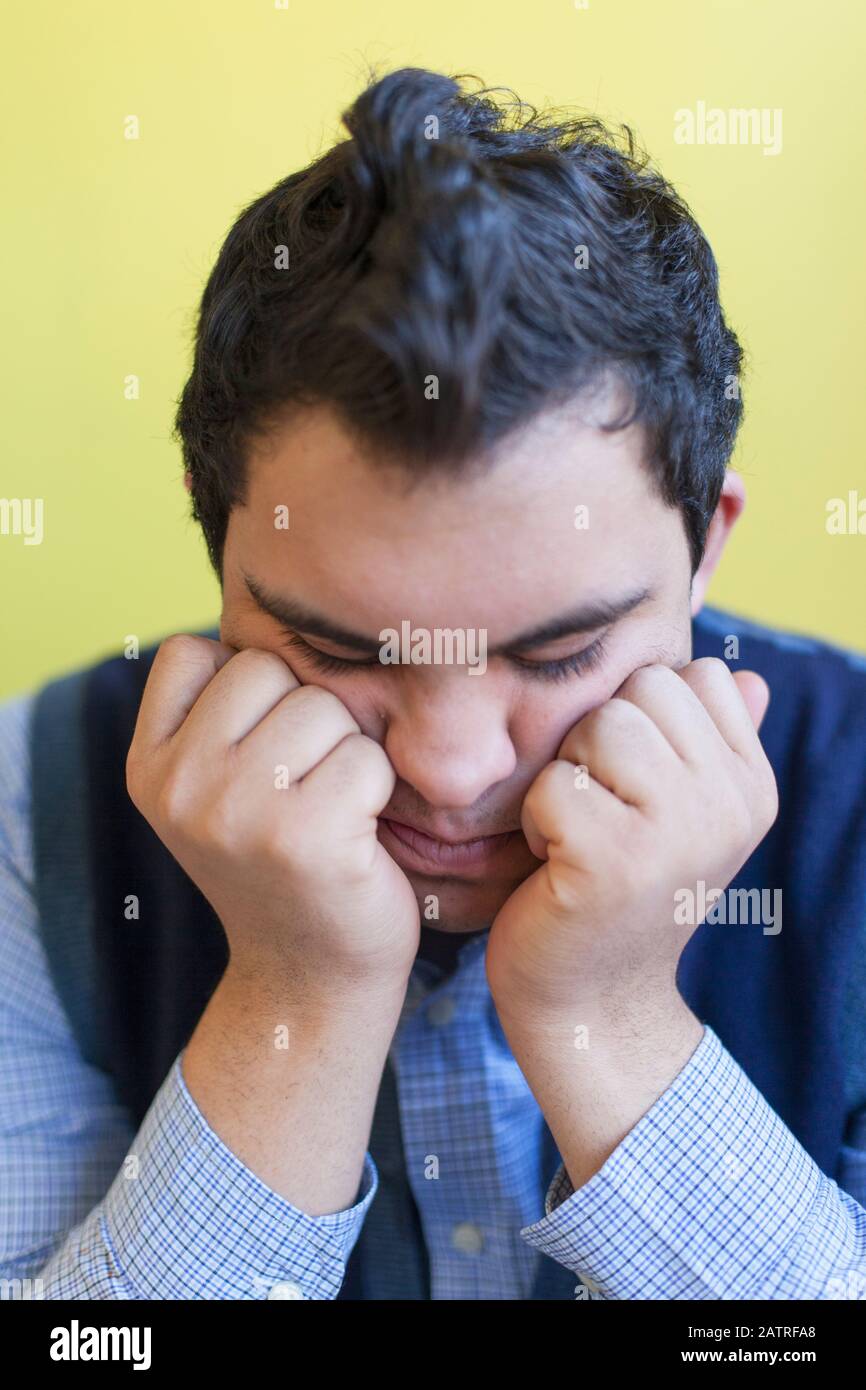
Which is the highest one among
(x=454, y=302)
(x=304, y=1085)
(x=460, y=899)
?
(x=454, y=302)

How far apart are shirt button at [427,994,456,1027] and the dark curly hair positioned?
1.74ft

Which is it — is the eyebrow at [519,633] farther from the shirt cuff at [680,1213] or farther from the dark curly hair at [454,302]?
the shirt cuff at [680,1213]

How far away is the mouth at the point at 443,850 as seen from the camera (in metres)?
1.08

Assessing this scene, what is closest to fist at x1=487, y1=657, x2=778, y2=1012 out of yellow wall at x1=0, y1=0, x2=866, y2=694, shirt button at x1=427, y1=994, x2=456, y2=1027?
shirt button at x1=427, y1=994, x2=456, y2=1027

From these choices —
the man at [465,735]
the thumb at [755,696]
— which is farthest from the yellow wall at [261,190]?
the thumb at [755,696]

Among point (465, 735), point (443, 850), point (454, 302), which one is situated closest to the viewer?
point (454, 302)

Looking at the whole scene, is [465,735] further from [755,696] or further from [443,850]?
[755,696]

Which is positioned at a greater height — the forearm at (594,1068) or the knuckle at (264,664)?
the knuckle at (264,664)

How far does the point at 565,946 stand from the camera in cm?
100

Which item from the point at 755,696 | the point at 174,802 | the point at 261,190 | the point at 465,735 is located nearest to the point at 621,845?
the point at 465,735

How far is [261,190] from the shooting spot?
4.91 feet

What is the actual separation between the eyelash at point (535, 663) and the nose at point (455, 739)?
0.13 feet

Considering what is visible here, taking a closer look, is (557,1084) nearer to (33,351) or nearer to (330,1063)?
(330,1063)

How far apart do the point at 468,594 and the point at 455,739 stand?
0.42ft
